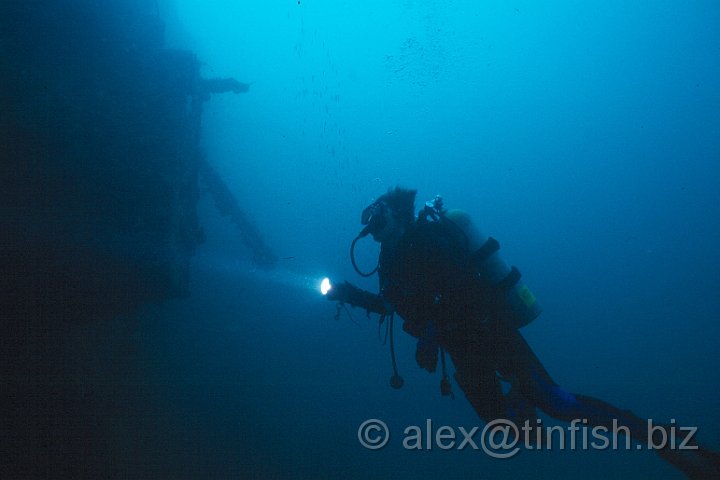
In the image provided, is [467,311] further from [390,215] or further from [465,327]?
[390,215]

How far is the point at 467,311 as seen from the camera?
10.0 feet

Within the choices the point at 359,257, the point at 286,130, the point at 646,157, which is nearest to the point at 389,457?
the point at 359,257

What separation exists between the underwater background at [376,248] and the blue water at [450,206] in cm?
18

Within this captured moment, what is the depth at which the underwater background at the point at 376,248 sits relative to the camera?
912 centimetres

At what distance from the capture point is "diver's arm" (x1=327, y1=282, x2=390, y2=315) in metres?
3.15

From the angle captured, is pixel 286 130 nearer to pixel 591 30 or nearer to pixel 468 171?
pixel 468 171

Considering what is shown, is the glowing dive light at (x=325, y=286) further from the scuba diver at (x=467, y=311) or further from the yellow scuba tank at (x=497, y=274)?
the yellow scuba tank at (x=497, y=274)

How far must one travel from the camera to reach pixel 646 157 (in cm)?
5547

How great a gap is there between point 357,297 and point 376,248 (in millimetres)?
36643

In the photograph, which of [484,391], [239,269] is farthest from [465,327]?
[239,269]

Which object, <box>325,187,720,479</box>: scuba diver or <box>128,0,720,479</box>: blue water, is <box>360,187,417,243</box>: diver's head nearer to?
<box>325,187,720,479</box>: scuba diver

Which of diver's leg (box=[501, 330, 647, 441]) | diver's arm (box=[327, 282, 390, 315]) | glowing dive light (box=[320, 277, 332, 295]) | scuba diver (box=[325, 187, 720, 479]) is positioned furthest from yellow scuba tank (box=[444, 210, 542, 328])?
glowing dive light (box=[320, 277, 332, 295])

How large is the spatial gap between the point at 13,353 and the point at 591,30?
241 feet

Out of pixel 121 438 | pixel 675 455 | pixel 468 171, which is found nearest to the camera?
pixel 675 455
